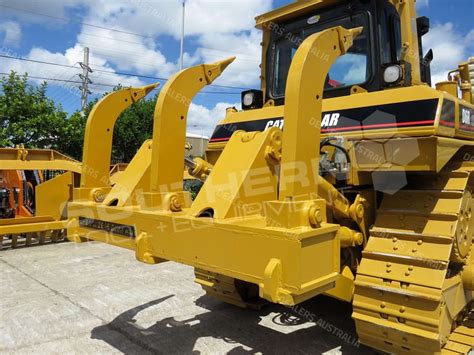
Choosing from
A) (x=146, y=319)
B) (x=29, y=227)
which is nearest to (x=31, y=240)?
(x=29, y=227)

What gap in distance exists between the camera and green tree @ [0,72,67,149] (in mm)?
14000

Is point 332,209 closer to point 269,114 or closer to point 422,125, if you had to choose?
point 422,125

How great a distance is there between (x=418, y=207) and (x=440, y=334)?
0.87 m

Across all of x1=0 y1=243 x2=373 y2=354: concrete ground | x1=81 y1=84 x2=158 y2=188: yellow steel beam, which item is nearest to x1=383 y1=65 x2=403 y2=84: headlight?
x1=81 y1=84 x2=158 y2=188: yellow steel beam

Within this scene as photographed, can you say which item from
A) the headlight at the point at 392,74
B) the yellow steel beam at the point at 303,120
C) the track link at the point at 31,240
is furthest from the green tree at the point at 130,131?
the yellow steel beam at the point at 303,120

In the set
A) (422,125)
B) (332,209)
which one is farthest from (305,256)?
(422,125)

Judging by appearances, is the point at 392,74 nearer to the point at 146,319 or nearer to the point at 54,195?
the point at 146,319

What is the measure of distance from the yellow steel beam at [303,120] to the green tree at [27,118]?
44.4 ft

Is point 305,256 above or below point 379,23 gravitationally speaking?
below

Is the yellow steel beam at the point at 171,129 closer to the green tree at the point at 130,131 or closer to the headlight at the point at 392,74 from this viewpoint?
the headlight at the point at 392,74

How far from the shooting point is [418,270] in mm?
2818

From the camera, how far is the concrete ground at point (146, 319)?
3.74 m

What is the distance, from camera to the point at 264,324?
4.24m

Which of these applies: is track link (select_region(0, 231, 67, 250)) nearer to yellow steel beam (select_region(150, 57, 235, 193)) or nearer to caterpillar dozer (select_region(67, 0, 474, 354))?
caterpillar dozer (select_region(67, 0, 474, 354))
